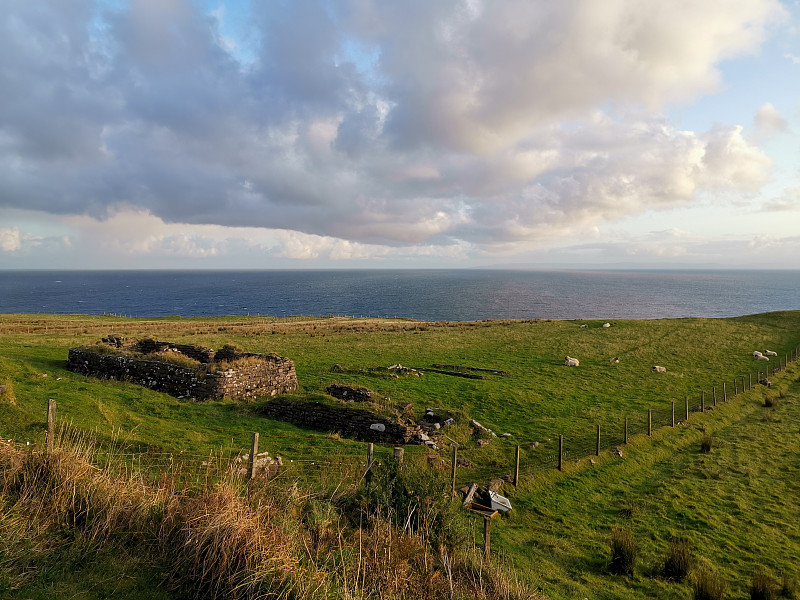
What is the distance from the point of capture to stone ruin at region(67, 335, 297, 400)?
2255cm

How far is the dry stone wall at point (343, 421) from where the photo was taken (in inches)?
731

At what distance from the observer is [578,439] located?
20594mm

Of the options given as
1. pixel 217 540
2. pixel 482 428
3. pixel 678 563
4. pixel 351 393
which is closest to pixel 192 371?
pixel 351 393

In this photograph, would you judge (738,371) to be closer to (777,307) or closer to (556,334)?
(556,334)

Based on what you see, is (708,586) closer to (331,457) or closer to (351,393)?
(331,457)

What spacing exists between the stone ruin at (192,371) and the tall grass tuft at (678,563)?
20.4 m

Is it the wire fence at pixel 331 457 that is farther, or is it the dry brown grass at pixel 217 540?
the wire fence at pixel 331 457

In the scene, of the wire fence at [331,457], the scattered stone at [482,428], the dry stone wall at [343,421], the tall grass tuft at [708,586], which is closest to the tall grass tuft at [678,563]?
the tall grass tuft at [708,586]

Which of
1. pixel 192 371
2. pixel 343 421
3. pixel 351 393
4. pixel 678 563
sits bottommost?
pixel 678 563

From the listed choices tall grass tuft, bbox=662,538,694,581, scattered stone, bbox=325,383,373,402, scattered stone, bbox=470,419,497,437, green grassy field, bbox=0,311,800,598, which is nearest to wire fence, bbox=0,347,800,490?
green grassy field, bbox=0,311,800,598

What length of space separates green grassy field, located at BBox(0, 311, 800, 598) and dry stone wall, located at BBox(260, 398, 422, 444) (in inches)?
53.3

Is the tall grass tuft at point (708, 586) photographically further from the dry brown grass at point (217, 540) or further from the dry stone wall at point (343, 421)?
the dry stone wall at point (343, 421)

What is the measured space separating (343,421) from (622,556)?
12347 millimetres

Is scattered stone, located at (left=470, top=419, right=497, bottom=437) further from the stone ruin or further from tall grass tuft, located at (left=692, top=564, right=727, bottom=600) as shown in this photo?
the stone ruin
